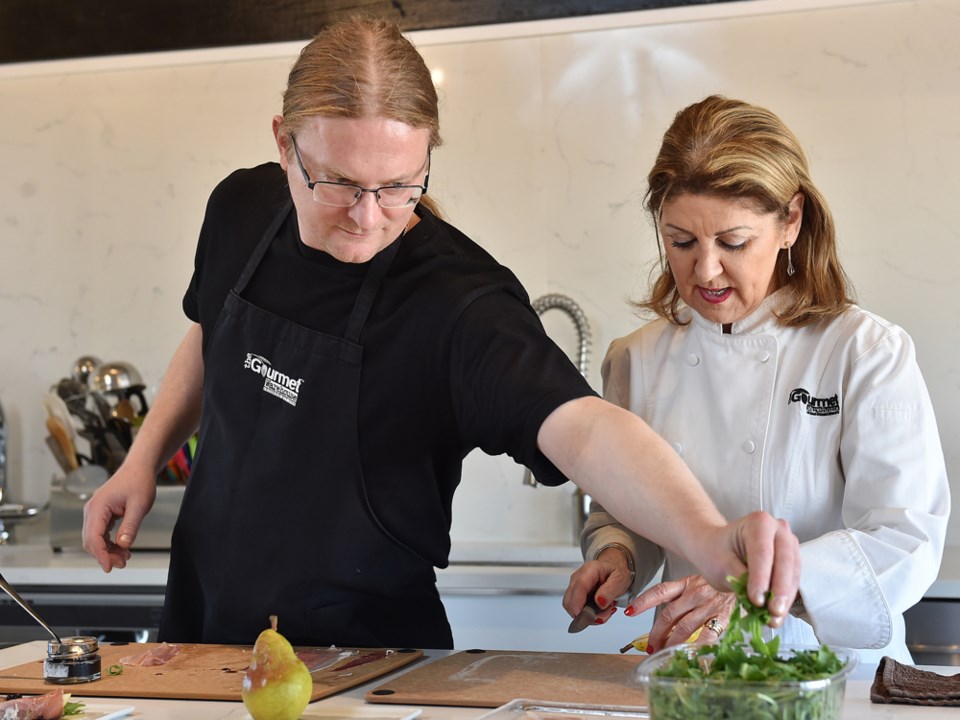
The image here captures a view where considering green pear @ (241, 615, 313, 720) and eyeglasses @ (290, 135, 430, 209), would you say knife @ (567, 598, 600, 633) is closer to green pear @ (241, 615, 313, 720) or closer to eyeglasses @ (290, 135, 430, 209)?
green pear @ (241, 615, 313, 720)

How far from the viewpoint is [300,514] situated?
1608mm

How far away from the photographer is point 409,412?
159 centimetres

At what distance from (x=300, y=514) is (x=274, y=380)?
0.20 meters

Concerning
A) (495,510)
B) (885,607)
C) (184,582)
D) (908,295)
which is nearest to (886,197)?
(908,295)

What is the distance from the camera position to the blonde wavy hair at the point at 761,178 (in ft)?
5.45

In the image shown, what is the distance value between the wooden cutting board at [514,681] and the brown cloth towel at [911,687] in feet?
0.90

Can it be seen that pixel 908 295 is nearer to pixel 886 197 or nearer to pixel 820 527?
pixel 886 197

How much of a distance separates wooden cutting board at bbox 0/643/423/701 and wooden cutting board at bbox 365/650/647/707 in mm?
47

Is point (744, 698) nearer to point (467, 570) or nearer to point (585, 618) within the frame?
point (585, 618)

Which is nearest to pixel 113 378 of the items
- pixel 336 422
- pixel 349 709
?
pixel 336 422

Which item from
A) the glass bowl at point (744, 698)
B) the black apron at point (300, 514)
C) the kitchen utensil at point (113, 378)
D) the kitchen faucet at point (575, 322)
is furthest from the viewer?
the kitchen utensil at point (113, 378)

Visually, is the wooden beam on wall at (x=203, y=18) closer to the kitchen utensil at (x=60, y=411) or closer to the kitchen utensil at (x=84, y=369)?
the kitchen utensil at (x=84, y=369)

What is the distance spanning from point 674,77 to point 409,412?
1.65m

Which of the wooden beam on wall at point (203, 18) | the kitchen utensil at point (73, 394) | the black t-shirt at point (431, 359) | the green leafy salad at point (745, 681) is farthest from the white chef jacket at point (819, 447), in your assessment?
the kitchen utensil at point (73, 394)
